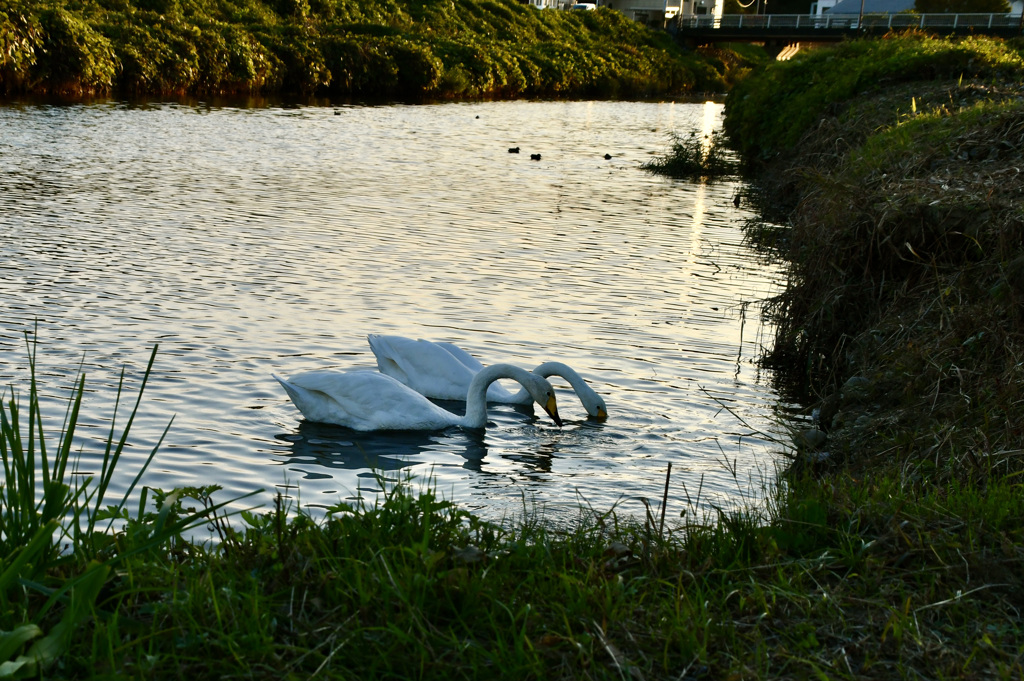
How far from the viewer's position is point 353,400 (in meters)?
7.71

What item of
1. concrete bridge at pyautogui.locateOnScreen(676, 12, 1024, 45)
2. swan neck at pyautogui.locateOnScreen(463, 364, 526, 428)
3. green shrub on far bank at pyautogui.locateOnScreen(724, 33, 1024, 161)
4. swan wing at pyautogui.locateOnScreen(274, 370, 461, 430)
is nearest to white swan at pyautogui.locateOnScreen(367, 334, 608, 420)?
swan neck at pyautogui.locateOnScreen(463, 364, 526, 428)

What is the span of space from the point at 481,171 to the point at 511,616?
63.9 feet

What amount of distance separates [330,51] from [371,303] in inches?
1406

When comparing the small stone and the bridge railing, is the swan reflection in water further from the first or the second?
the bridge railing

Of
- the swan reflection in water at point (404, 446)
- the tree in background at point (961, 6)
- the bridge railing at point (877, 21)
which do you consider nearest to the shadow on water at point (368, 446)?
the swan reflection in water at point (404, 446)

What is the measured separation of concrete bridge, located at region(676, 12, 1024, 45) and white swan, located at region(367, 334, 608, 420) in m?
50.6

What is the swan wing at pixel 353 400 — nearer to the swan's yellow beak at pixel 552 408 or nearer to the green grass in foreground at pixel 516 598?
the swan's yellow beak at pixel 552 408

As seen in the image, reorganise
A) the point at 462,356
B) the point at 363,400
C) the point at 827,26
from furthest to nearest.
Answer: the point at 827,26 → the point at 462,356 → the point at 363,400

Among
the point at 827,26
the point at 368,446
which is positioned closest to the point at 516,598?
the point at 368,446

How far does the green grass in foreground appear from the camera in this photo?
3.23m

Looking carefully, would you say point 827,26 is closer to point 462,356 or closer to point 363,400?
point 462,356

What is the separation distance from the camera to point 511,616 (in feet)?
11.2

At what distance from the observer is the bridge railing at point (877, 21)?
6347cm

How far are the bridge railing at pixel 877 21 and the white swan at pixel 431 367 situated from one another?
48.5 metres
